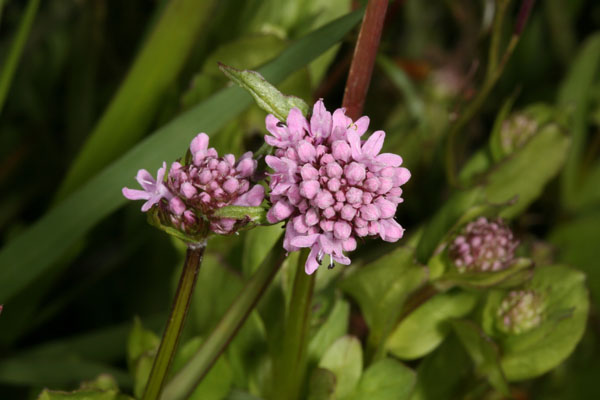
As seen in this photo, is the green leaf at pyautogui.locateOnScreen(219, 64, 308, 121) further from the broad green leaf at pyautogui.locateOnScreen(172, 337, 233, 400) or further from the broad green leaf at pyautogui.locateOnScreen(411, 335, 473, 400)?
the broad green leaf at pyautogui.locateOnScreen(411, 335, 473, 400)

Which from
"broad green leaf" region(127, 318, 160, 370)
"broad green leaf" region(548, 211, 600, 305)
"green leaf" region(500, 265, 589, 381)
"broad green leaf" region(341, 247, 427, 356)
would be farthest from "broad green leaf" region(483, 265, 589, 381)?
"broad green leaf" region(548, 211, 600, 305)

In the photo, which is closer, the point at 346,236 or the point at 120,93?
the point at 346,236

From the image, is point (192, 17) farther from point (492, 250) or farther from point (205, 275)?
point (492, 250)

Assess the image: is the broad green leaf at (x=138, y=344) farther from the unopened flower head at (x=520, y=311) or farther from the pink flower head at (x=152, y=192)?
the unopened flower head at (x=520, y=311)

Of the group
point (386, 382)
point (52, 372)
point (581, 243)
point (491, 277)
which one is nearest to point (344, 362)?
Answer: point (386, 382)

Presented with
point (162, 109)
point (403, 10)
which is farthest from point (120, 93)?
point (403, 10)

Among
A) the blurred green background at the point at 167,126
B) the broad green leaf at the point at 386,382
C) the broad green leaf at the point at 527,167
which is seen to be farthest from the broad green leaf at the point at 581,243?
the broad green leaf at the point at 386,382
